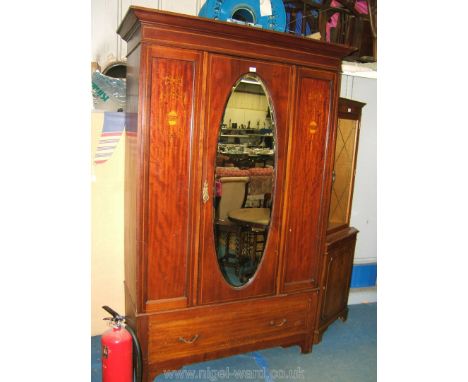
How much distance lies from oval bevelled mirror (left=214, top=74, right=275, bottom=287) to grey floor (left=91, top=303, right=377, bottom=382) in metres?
0.65

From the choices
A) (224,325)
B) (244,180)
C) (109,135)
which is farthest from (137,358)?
(109,135)

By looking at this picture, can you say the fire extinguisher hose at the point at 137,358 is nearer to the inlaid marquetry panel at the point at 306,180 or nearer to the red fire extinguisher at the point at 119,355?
the red fire extinguisher at the point at 119,355

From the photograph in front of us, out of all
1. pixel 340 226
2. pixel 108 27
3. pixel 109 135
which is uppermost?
pixel 108 27

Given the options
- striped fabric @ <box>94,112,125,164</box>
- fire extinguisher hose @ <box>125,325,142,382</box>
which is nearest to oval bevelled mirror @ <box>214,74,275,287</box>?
fire extinguisher hose @ <box>125,325,142,382</box>

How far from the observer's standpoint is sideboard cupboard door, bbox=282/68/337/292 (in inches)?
91.1

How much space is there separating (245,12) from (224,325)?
1.96 m

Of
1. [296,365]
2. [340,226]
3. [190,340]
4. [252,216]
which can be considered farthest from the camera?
[340,226]

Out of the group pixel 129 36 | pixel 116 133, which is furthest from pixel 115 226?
pixel 129 36

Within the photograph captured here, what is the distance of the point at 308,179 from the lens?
2.41 metres

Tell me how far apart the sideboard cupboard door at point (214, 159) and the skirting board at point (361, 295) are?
1.53m

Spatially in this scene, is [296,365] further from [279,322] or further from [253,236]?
[253,236]

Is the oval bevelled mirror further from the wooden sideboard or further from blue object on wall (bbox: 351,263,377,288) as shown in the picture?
blue object on wall (bbox: 351,263,377,288)
